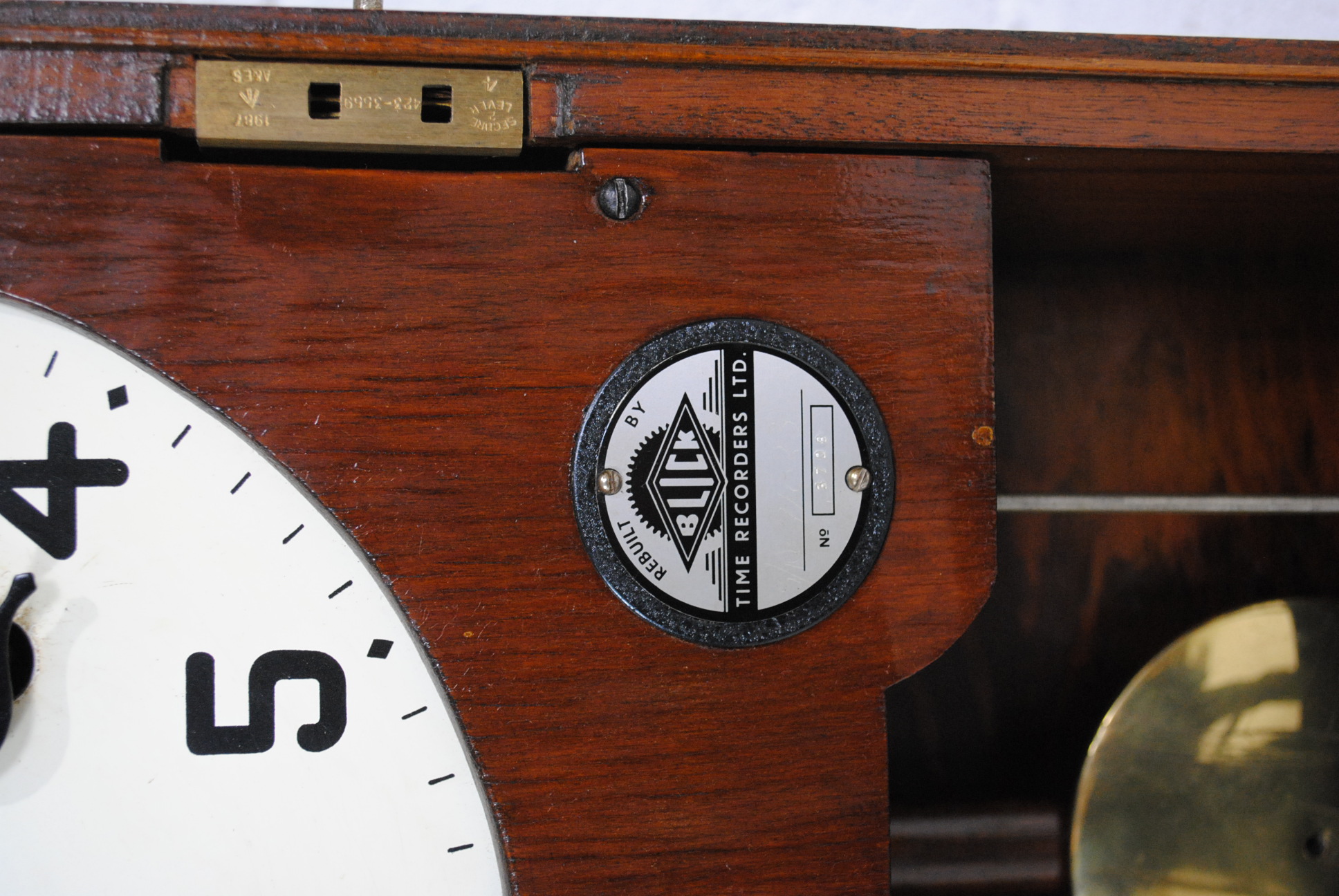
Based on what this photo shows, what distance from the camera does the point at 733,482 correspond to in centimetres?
53

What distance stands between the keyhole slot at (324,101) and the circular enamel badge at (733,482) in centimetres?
21

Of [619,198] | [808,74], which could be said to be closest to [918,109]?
[808,74]

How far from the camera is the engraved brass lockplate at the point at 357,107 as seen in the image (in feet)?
1.60

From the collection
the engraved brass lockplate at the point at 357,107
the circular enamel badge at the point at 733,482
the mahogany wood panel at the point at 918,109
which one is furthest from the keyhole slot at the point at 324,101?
the circular enamel badge at the point at 733,482

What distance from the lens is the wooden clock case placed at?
49 centimetres

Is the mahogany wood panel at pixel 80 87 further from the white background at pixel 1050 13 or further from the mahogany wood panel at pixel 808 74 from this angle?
the white background at pixel 1050 13

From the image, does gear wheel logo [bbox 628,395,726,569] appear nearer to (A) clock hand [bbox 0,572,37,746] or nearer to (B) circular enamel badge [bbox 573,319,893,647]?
(B) circular enamel badge [bbox 573,319,893,647]

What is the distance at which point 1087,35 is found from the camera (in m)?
0.53

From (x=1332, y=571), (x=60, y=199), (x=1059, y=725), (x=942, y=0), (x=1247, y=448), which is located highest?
(x=942, y=0)

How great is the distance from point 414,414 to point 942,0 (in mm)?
790

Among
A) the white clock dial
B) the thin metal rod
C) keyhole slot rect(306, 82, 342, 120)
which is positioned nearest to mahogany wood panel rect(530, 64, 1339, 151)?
keyhole slot rect(306, 82, 342, 120)

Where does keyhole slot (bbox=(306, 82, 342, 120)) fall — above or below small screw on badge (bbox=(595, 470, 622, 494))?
above

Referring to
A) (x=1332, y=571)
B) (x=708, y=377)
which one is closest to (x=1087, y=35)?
(x=708, y=377)

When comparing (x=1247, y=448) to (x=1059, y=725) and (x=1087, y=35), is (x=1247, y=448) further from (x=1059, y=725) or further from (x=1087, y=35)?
(x=1087, y=35)
